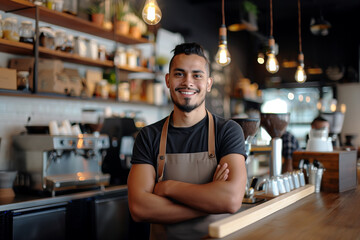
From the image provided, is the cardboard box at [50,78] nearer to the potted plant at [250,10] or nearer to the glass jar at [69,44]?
the glass jar at [69,44]

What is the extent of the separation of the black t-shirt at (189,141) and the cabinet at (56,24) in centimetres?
172

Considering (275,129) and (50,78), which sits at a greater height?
(50,78)

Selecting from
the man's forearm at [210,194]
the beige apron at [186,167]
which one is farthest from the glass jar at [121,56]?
the man's forearm at [210,194]

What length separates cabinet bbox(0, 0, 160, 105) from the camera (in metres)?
3.39

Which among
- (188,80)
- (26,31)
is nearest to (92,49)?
(26,31)

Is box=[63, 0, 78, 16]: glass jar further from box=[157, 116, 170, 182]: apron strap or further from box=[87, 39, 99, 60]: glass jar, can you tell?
box=[157, 116, 170, 182]: apron strap

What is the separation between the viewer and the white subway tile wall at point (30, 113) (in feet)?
11.6

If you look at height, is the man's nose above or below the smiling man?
above

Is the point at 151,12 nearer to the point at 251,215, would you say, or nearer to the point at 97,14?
the point at 251,215

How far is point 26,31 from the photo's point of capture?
11.3ft

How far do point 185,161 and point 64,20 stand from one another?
250cm

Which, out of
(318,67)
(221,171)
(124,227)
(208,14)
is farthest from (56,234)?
(318,67)

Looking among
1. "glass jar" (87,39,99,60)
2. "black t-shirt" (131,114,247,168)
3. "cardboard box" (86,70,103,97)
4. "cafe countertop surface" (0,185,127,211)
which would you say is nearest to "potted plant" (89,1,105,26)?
"glass jar" (87,39,99,60)

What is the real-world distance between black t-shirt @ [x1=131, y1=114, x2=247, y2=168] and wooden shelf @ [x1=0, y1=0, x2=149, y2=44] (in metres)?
2.06
